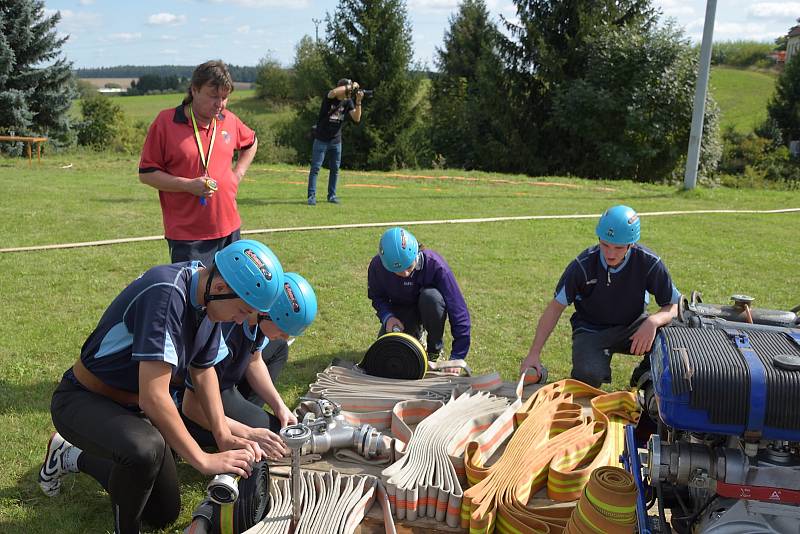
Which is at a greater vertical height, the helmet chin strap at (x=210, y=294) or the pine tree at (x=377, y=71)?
the pine tree at (x=377, y=71)

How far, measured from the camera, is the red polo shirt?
4.76 m

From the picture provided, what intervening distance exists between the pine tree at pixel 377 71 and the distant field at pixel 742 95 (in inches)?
874

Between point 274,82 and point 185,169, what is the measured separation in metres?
59.8

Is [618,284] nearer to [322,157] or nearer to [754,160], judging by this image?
[322,157]

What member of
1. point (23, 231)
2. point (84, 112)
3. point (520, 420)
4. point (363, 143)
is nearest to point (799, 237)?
point (520, 420)

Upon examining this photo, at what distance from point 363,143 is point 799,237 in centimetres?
2171

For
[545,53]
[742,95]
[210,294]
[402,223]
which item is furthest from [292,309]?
[742,95]

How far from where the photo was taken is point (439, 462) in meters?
3.51

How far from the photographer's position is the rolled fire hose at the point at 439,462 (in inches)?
128

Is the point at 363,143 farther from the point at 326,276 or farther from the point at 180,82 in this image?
the point at 180,82

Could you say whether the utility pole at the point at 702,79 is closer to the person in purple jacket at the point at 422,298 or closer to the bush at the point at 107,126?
the person in purple jacket at the point at 422,298

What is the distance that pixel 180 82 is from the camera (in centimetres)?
8281

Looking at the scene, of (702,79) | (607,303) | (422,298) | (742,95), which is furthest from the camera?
(742,95)

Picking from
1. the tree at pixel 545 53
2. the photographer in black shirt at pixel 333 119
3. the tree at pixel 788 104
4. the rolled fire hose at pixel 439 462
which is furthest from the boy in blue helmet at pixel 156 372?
the tree at pixel 788 104
